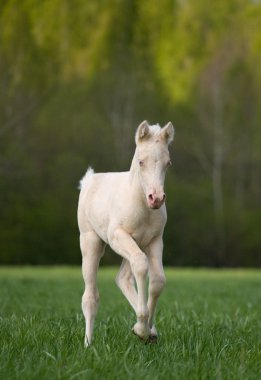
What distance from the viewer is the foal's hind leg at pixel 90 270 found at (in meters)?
6.13

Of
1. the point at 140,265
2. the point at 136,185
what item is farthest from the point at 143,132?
the point at 140,265

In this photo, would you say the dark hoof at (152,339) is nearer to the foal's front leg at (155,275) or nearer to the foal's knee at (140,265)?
the foal's front leg at (155,275)

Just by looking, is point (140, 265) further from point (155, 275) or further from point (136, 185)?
point (136, 185)

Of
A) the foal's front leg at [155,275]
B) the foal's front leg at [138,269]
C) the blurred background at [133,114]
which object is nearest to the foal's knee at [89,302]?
the foal's front leg at [155,275]

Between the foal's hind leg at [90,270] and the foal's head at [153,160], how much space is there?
1027 mm

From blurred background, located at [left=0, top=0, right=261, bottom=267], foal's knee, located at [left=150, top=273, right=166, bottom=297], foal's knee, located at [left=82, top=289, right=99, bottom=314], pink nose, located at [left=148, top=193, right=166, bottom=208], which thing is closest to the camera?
pink nose, located at [left=148, top=193, right=166, bottom=208]

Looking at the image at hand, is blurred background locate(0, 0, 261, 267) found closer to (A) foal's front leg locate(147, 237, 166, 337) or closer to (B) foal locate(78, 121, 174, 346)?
(B) foal locate(78, 121, 174, 346)

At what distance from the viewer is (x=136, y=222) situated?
18.4 feet

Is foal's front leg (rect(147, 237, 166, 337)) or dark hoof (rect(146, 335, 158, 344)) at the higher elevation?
foal's front leg (rect(147, 237, 166, 337))

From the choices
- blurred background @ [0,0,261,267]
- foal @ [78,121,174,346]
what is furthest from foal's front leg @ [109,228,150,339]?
blurred background @ [0,0,261,267]

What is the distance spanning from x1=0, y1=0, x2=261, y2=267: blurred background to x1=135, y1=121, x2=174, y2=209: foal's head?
81.2 ft

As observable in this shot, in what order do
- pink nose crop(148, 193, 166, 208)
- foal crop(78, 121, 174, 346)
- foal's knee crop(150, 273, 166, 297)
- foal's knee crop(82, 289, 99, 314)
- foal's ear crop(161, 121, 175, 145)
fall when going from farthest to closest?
foal's knee crop(82, 289, 99, 314) < foal's knee crop(150, 273, 166, 297) < foal's ear crop(161, 121, 175, 145) < foal crop(78, 121, 174, 346) < pink nose crop(148, 193, 166, 208)

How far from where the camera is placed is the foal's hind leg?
6.13 meters

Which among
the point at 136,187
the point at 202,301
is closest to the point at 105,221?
the point at 136,187
